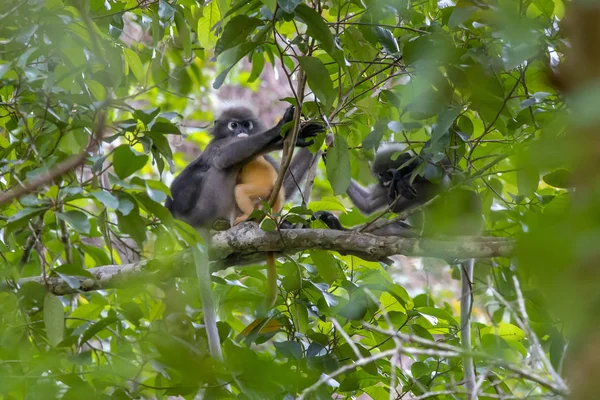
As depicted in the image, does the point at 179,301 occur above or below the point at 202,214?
above

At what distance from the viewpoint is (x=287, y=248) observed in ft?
10.4

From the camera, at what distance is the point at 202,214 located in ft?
15.7

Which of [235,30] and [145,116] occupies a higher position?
[235,30]

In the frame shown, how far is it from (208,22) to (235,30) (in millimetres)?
1007

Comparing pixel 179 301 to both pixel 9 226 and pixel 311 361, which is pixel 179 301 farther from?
pixel 9 226

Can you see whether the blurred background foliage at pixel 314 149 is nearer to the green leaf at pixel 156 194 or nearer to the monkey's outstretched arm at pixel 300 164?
the green leaf at pixel 156 194

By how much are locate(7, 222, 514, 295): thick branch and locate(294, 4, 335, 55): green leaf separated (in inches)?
31.2

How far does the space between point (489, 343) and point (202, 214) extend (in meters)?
2.38

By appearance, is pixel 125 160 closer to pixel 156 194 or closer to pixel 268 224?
pixel 156 194

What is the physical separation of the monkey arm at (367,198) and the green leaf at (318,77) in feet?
8.17

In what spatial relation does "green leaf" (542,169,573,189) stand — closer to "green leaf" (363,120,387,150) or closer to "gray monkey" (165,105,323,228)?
"green leaf" (363,120,387,150)

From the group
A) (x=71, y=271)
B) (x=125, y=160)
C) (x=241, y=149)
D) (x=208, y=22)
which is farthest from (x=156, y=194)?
(x=241, y=149)

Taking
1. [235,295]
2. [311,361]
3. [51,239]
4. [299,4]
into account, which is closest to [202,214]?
[51,239]

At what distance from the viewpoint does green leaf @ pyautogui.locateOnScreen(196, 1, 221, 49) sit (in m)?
3.42
